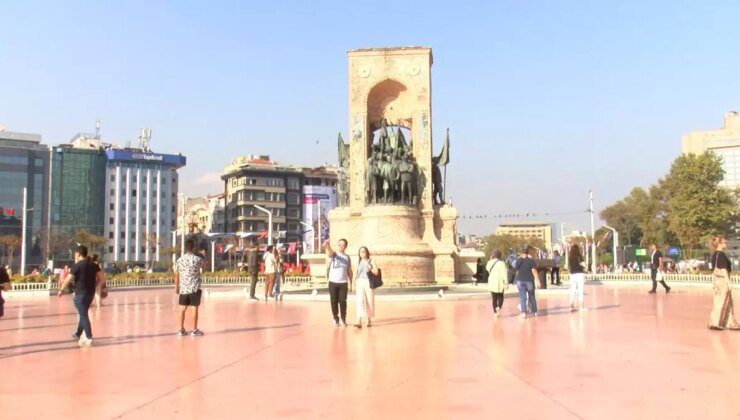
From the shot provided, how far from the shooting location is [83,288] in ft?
34.7

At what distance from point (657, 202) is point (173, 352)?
69.8 metres

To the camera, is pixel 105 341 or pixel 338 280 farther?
pixel 338 280

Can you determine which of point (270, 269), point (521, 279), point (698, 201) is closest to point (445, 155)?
point (270, 269)

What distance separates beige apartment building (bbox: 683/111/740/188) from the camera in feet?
331

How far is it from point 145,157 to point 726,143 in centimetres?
9171

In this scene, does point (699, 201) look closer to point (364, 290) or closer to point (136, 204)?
point (364, 290)

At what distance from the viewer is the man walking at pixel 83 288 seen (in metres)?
10.3

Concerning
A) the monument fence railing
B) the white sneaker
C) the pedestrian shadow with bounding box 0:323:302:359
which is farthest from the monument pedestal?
the white sneaker

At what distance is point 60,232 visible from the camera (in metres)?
90.6

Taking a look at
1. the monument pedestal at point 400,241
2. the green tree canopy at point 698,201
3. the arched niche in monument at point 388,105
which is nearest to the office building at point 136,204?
the green tree canopy at point 698,201

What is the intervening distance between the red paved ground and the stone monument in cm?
1267

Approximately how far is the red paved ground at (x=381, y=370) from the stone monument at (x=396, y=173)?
1267cm

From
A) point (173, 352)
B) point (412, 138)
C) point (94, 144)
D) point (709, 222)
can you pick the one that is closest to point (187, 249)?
point (173, 352)

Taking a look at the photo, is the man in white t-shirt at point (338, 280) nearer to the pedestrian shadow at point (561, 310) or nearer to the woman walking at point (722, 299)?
the pedestrian shadow at point (561, 310)
